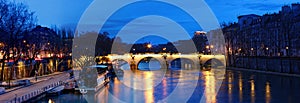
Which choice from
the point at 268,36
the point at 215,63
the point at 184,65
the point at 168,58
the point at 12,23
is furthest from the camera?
the point at 184,65

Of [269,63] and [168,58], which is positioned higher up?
[168,58]

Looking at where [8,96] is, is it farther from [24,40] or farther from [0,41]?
[24,40]

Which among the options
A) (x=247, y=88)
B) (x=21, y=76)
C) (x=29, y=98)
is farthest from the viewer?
(x=21, y=76)

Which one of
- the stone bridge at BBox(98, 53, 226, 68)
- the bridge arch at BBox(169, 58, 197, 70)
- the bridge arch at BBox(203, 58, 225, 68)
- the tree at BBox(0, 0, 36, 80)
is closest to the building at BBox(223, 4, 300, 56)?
the bridge arch at BBox(203, 58, 225, 68)

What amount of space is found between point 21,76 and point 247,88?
25.2 m

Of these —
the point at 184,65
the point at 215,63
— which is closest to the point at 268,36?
the point at 215,63

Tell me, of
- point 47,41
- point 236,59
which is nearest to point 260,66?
point 236,59

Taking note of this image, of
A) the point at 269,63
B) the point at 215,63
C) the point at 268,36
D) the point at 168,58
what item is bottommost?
the point at 215,63

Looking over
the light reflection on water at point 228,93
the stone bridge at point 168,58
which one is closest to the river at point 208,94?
the light reflection on water at point 228,93

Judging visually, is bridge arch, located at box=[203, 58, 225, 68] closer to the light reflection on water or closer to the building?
the building

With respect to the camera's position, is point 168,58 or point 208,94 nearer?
point 208,94

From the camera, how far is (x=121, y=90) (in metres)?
40.7

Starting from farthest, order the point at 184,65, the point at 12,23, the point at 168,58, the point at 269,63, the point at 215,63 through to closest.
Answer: the point at 184,65 < the point at 215,63 < the point at 168,58 < the point at 269,63 < the point at 12,23

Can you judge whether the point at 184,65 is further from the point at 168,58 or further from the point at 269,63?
the point at 269,63
